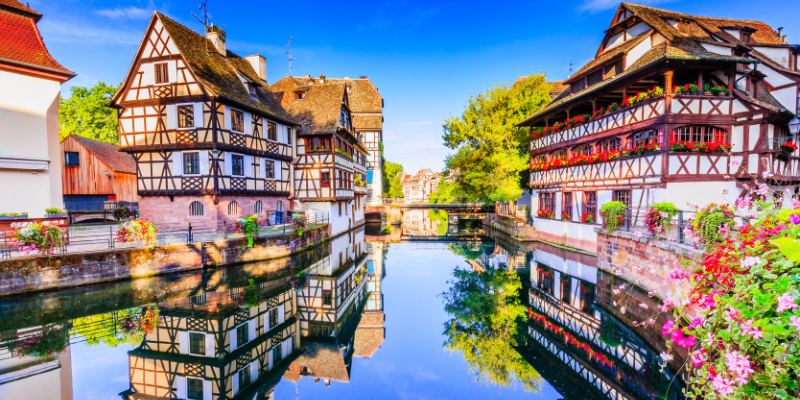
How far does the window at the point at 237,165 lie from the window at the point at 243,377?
1446 cm

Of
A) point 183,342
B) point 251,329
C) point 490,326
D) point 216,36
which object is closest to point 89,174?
point 216,36

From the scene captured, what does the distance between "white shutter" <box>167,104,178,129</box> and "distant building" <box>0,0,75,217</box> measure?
4.04 meters

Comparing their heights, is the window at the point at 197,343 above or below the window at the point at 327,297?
above

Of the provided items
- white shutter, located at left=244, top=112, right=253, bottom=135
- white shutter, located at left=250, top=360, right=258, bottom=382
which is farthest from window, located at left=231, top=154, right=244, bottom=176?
white shutter, located at left=250, top=360, right=258, bottom=382

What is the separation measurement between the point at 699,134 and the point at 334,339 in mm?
17994

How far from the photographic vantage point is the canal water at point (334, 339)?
7.16 metres

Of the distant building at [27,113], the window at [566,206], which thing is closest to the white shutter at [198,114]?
the distant building at [27,113]

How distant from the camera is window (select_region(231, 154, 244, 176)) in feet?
65.0

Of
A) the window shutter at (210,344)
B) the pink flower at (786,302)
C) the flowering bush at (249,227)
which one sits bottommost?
the window shutter at (210,344)

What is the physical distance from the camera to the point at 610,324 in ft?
32.0

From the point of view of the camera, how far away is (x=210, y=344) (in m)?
8.80

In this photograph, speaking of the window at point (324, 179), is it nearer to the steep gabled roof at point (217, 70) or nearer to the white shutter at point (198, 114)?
the steep gabled roof at point (217, 70)

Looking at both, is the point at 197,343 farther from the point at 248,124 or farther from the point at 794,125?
the point at 794,125

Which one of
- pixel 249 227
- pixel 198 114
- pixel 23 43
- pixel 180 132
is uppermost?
pixel 23 43
